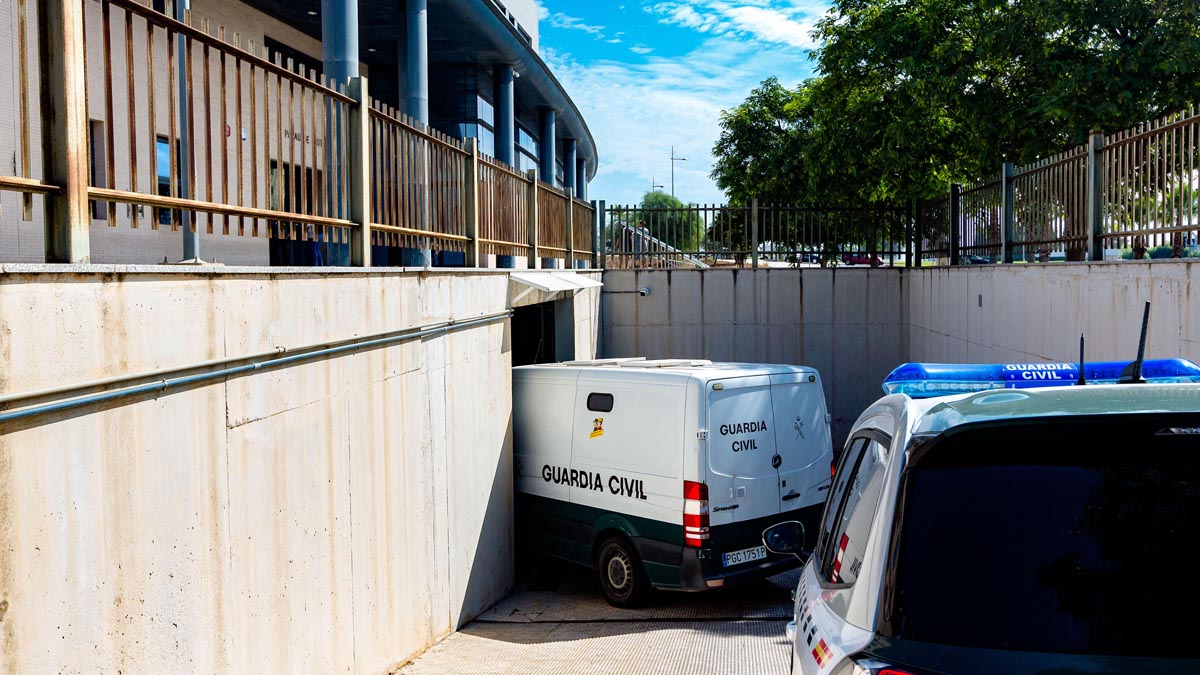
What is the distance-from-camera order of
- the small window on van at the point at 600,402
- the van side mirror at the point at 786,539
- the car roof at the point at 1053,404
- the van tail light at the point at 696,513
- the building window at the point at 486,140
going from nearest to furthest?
1. the car roof at the point at 1053,404
2. the van side mirror at the point at 786,539
3. the van tail light at the point at 696,513
4. the small window on van at the point at 600,402
5. the building window at the point at 486,140

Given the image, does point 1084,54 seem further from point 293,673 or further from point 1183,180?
point 293,673

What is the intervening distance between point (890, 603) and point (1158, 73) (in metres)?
14.6

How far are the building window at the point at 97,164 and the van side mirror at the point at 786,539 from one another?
3.17 m

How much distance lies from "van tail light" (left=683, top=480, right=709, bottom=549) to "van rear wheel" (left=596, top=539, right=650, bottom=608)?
2.76 feet

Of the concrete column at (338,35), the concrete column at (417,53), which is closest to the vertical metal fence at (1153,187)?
the concrete column at (338,35)

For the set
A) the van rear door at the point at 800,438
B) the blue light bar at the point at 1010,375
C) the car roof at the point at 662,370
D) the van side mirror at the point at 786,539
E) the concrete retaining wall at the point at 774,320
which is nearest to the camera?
the blue light bar at the point at 1010,375

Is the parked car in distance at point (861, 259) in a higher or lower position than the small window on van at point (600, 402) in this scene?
higher

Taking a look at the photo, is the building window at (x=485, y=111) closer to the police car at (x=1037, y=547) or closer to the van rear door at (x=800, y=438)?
the van rear door at (x=800, y=438)

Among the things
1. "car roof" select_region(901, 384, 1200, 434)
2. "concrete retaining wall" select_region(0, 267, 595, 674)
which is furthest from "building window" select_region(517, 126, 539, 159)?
"car roof" select_region(901, 384, 1200, 434)

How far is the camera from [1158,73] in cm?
1424

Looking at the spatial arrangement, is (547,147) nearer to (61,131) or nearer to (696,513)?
(696,513)

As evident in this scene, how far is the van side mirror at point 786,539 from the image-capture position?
411 centimetres

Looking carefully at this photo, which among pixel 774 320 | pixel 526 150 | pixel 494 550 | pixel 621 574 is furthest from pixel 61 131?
pixel 526 150

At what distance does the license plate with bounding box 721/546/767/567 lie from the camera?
955 cm
